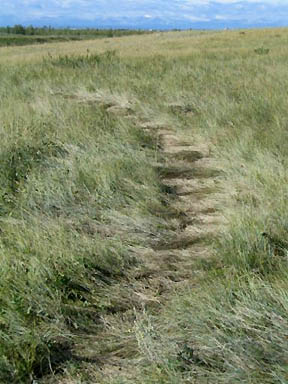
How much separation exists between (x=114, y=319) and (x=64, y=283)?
38 cm

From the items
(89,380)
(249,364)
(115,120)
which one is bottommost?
(89,380)

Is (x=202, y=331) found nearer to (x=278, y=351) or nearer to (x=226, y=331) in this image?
(x=226, y=331)

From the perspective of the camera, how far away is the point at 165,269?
288cm

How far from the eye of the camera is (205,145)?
561cm

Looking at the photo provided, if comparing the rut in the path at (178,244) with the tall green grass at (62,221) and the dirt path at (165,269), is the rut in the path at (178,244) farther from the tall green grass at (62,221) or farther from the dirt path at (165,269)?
the tall green grass at (62,221)

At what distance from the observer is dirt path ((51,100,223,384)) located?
6.92ft

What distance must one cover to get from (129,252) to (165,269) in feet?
0.94

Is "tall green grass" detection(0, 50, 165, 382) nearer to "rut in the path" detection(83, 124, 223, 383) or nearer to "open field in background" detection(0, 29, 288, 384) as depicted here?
"open field in background" detection(0, 29, 288, 384)

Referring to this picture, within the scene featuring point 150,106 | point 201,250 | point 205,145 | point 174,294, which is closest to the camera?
point 174,294

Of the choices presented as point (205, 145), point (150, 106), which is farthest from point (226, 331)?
point (150, 106)

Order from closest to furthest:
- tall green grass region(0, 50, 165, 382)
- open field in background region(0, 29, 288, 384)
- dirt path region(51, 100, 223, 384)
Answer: open field in background region(0, 29, 288, 384)
dirt path region(51, 100, 223, 384)
tall green grass region(0, 50, 165, 382)

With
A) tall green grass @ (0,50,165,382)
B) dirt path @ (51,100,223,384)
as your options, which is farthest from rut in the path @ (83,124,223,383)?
tall green grass @ (0,50,165,382)

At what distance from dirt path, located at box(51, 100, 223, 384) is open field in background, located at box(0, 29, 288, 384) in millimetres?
13

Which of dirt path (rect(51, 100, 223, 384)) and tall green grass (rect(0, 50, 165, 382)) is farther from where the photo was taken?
tall green grass (rect(0, 50, 165, 382))
